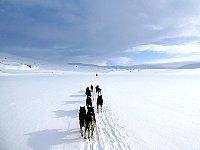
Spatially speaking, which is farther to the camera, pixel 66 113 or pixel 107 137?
pixel 66 113

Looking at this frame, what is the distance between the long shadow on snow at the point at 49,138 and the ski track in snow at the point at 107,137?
711 millimetres

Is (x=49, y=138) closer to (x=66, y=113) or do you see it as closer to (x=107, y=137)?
(x=107, y=137)

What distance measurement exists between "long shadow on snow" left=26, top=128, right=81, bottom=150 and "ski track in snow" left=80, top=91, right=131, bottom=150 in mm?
711

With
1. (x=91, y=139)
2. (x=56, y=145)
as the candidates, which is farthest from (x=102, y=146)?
(x=56, y=145)

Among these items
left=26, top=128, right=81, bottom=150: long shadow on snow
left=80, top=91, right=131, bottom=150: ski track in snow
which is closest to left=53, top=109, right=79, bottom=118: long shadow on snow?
left=80, top=91, right=131, bottom=150: ski track in snow

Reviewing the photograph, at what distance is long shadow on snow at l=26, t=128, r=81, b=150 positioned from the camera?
912 centimetres

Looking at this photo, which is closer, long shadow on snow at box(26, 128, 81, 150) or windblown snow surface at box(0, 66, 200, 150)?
windblown snow surface at box(0, 66, 200, 150)

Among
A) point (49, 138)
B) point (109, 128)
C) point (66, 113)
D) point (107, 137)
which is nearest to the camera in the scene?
Answer: point (107, 137)

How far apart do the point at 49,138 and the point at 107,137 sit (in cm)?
219

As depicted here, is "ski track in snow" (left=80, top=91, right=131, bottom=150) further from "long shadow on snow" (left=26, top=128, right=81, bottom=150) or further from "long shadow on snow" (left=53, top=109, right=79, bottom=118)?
"long shadow on snow" (left=53, top=109, right=79, bottom=118)

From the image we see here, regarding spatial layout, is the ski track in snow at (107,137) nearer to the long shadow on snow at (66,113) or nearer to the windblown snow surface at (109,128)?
the windblown snow surface at (109,128)

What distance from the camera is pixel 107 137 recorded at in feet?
31.1

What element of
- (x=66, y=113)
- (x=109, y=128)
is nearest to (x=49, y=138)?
(x=109, y=128)

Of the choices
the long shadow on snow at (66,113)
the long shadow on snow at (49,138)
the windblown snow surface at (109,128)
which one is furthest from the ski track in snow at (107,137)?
the long shadow on snow at (66,113)
